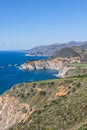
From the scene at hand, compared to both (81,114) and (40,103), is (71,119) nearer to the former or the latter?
(81,114)

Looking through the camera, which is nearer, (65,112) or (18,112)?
(65,112)

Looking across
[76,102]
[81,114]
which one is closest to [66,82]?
[76,102]

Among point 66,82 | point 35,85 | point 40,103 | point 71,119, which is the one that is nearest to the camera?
point 71,119

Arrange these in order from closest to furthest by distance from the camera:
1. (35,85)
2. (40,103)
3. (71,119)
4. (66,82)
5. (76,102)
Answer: (71,119) < (76,102) < (40,103) < (66,82) < (35,85)

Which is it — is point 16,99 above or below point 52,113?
below

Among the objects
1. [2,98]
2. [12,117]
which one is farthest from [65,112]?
[2,98]

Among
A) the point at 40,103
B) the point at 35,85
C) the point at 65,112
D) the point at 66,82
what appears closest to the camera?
the point at 65,112

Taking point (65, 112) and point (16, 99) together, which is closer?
point (65, 112)

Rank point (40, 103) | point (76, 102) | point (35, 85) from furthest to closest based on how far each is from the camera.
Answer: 1. point (35, 85)
2. point (40, 103)
3. point (76, 102)

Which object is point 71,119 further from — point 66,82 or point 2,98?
point 2,98
